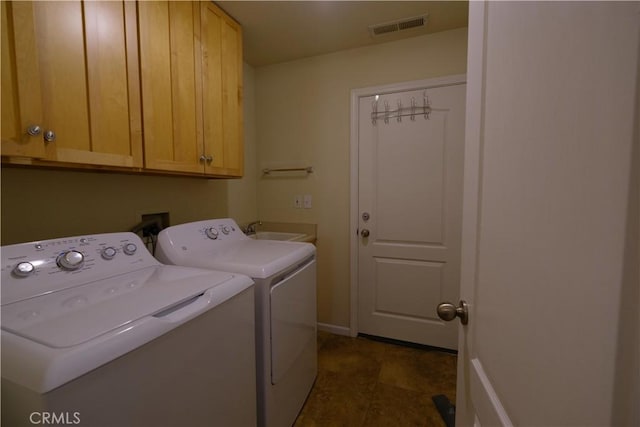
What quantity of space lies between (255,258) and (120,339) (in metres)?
0.71

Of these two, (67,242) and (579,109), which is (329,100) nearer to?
(67,242)

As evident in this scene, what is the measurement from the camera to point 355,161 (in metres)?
2.33

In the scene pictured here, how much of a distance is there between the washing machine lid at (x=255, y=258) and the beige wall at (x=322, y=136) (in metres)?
0.84

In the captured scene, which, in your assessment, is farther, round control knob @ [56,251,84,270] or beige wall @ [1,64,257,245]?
beige wall @ [1,64,257,245]

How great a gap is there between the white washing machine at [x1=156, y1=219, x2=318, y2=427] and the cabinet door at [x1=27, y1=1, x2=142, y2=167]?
49cm

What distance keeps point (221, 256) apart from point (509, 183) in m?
1.23

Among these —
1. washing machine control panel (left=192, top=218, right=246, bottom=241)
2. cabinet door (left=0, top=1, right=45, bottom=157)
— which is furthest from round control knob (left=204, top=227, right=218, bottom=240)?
cabinet door (left=0, top=1, right=45, bottom=157)

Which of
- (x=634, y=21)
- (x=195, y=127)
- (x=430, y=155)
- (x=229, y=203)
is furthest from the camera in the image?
(x=229, y=203)

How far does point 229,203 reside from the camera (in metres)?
2.37

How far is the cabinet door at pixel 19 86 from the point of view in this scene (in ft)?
2.67

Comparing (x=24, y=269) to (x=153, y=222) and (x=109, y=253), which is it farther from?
(x=153, y=222)

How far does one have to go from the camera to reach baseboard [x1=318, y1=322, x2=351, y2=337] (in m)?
2.47

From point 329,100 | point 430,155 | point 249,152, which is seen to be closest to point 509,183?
point 430,155

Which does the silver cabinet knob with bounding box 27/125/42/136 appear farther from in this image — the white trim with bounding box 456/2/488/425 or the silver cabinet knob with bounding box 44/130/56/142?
the white trim with bounding box 456/2/488/425
